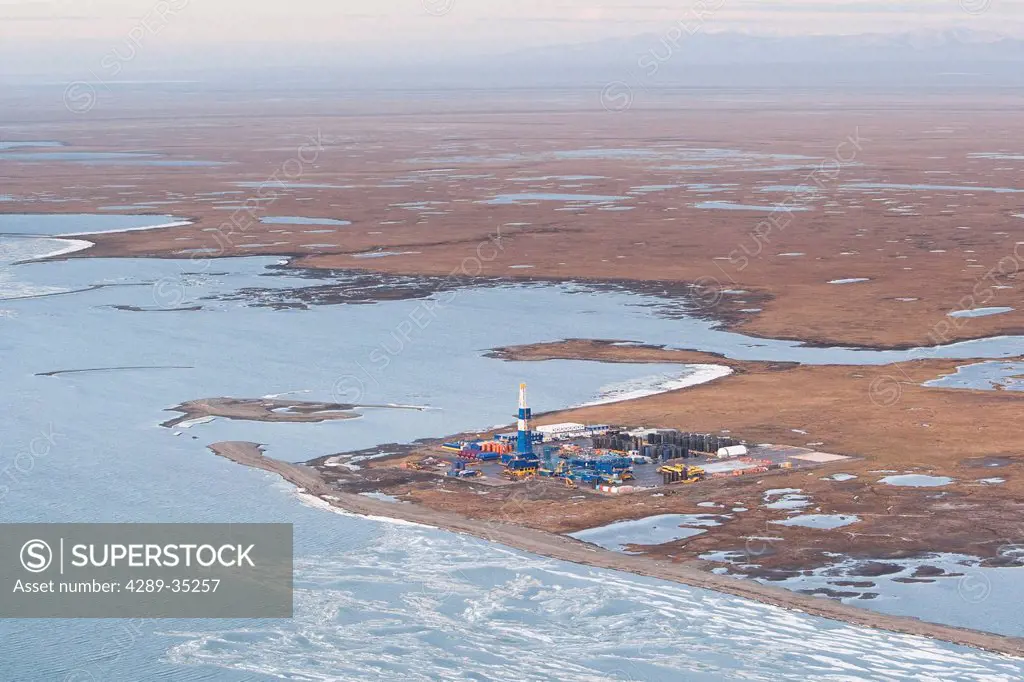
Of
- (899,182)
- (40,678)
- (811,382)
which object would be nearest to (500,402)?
(811,382)

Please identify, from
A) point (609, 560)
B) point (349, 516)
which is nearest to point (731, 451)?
point (609, 560)

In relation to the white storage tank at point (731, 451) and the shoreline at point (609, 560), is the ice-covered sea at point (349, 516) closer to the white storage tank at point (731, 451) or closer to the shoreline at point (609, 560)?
the shoreline at point (609, 560)

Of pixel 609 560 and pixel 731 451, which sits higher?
pixel 731 451

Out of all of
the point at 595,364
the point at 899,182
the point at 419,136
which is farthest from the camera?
the point at 419,136

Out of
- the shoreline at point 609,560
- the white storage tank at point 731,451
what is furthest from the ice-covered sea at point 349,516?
the white storage tank at point 731,451

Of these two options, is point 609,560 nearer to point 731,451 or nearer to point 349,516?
point 349,516

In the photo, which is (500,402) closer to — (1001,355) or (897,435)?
(897,435)

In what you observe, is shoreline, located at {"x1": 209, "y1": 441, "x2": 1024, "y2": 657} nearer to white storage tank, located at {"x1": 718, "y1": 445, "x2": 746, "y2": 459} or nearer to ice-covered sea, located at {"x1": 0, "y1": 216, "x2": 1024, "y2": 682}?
ice-covered sea, located at {"x1": 0, "y1": 216, "x2": 1024, "y2": 682}
